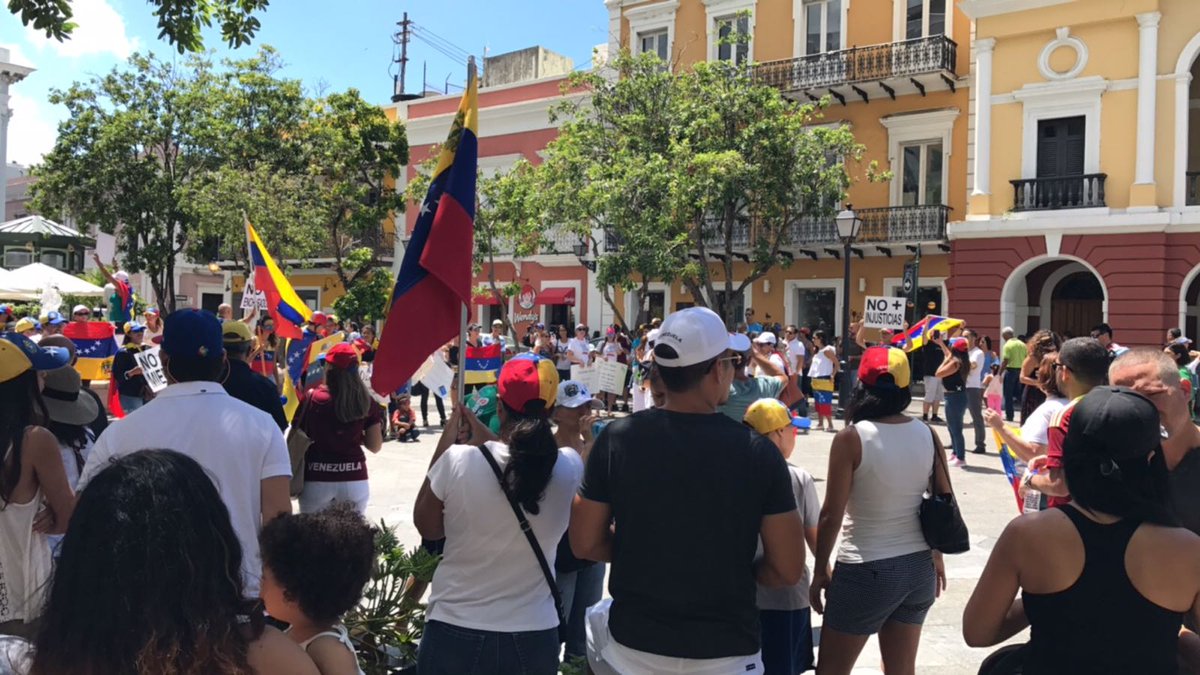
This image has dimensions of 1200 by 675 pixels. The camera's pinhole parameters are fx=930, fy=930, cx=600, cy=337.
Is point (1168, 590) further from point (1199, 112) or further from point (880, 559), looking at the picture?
point (1199, 112)

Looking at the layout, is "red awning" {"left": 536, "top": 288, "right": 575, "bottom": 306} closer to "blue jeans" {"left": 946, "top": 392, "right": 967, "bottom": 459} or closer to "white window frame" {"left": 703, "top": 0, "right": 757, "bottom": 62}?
"white window frame" {"left": 703, "top": 0, "right": 757, "bottom": 62}

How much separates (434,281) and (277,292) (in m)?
5.56

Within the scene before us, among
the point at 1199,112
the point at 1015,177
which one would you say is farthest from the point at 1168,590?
the point at 1199,112

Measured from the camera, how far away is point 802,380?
19.7m

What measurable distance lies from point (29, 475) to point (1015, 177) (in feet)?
72.7

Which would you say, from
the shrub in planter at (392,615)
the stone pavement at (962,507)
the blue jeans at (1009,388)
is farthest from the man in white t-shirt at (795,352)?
the shrub in planter at (392,615)

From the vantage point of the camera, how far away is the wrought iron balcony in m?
22.5

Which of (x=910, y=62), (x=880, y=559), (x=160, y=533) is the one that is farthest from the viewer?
(x=910, y=62)

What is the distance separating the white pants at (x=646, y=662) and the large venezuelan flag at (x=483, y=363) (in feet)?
44.6

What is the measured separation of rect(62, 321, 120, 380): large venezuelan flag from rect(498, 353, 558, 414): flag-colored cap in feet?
38.7

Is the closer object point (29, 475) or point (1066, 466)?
point (1066, 466)

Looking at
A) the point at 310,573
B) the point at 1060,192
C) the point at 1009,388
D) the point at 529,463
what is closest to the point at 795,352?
the point at 1009,388

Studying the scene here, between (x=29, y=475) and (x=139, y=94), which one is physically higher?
(x=139, y=94)

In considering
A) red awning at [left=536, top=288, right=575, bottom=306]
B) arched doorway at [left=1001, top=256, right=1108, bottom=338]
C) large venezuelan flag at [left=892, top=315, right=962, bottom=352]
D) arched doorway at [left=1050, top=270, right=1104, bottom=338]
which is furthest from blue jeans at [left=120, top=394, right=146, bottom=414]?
arched doorway at [left=1050, top=270, right=1104, bottom=338]
